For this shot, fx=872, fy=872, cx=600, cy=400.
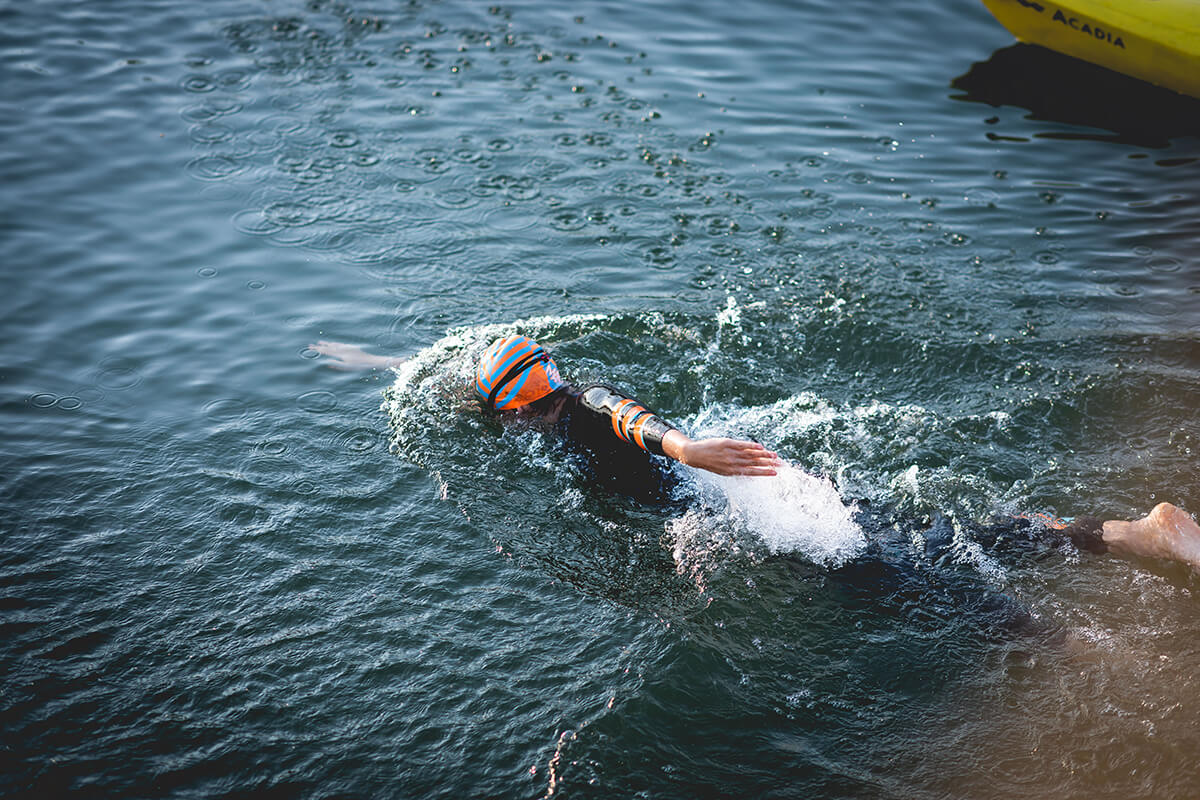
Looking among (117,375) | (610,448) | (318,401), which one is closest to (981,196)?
(610,448)

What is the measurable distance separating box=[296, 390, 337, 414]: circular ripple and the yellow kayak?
9.60 meters

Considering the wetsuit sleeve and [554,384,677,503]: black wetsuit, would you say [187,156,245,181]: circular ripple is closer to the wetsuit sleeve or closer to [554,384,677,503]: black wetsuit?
[554,384,677,503]: black wetsuit

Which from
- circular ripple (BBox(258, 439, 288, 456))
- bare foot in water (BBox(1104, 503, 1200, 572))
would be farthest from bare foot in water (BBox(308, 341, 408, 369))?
bare foot in water (BBox(1104, 503, 1200, 572))

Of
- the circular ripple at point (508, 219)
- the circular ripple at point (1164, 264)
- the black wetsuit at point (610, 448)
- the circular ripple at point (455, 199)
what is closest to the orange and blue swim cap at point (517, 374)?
the black wetsuit at point (610, 448)

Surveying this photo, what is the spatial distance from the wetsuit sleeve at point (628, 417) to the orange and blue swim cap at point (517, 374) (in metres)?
0.38

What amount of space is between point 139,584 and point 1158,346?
6.97m

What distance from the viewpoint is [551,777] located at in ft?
12.1

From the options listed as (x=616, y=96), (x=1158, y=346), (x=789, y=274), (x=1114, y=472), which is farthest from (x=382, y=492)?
(x=616, y=96)

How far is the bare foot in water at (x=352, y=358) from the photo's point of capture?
6.59 m

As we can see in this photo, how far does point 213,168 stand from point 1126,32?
1013 centimetres

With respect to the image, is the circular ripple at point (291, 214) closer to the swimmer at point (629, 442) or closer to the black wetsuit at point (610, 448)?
the swimmer at point (629, 442)

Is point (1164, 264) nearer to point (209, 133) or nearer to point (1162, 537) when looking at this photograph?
point (1162, 537)

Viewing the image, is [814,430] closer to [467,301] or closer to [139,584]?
[467,301]

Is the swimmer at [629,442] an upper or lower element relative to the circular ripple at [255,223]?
lower
